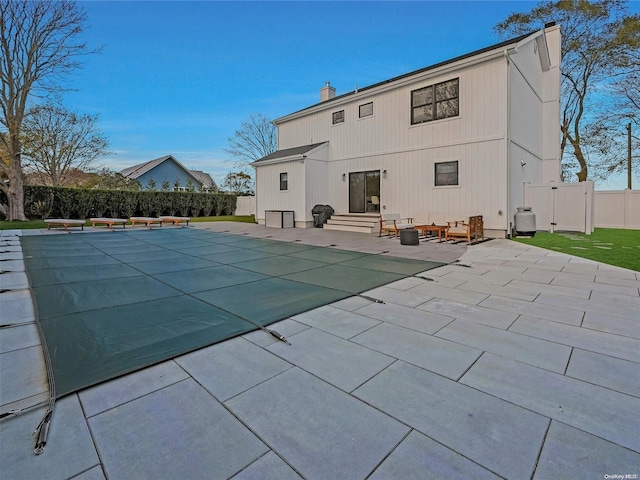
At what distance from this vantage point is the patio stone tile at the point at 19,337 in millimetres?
2650

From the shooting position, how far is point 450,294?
4.12m

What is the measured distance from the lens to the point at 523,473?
136 centimetres

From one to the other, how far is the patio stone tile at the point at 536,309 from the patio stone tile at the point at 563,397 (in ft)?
4.23

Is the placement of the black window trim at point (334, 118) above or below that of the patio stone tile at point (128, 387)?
above

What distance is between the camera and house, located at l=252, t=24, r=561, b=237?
9484mm

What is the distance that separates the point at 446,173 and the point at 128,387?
10422mm

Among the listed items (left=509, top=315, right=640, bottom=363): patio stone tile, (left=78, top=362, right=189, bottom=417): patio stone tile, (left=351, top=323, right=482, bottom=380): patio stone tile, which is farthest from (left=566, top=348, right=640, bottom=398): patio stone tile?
(left=78, top=362, right=189, bottom=417): patio stone tile

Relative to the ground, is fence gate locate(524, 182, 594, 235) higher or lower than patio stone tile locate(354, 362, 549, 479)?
higher

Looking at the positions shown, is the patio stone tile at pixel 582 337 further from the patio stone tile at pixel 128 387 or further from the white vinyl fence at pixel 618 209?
the white vinyl fence at pixel 618 209

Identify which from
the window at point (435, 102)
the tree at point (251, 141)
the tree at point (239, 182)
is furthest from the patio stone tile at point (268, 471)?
the tree at point (251, 141)

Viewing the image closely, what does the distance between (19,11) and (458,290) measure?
21240mm

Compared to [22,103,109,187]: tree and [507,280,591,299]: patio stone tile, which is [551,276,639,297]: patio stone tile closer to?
[507,280,591,299]: patio stone tile

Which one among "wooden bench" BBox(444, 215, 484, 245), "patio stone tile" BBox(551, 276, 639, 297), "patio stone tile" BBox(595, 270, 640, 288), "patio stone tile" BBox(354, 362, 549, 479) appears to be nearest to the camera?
"patio stone tile" BBox(354, 362, 549, 479)

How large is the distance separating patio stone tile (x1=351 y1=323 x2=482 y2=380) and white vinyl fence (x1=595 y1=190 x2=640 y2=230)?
1442cm
